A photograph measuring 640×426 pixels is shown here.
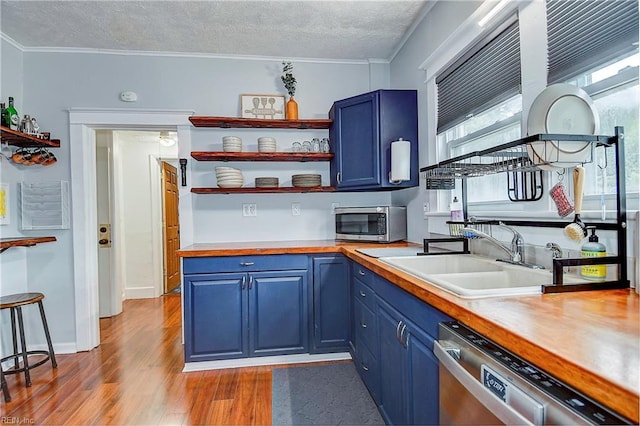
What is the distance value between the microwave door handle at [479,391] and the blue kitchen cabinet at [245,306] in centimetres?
161

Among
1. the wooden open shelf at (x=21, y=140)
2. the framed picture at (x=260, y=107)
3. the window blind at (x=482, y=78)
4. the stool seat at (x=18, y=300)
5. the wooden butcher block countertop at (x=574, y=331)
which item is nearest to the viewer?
the wooden butcher block countertop at (x=574, y=331)

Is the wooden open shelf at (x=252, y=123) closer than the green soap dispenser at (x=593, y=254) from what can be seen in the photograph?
No

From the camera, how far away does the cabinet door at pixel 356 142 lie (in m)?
2.73

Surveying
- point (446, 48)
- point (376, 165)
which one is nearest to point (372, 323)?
point (376, 165)

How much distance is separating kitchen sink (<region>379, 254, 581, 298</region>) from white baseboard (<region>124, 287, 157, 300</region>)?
4067 mm

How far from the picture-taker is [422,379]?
128 centimetres

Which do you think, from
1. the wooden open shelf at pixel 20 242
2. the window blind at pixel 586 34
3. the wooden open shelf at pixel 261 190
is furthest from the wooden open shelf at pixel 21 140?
the window blind at pixel 586 34

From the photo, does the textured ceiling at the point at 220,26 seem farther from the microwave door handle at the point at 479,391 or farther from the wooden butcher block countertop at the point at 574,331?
the microwave door handle at the point at 479,391

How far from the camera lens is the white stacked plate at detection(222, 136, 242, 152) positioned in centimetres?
294

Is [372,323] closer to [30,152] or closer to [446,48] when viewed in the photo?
[446,48]

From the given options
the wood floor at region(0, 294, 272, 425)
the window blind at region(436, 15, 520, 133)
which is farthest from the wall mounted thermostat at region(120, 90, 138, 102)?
the window blind at region(436, 15, 520, 133)

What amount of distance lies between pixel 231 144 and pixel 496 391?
8.66ft

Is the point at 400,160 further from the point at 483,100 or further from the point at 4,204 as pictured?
the point at 4,204

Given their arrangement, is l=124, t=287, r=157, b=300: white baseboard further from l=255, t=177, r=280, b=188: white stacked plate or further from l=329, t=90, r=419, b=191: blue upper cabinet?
Result: l=329, t=90, r=419, b=191: blue upper cabinet
